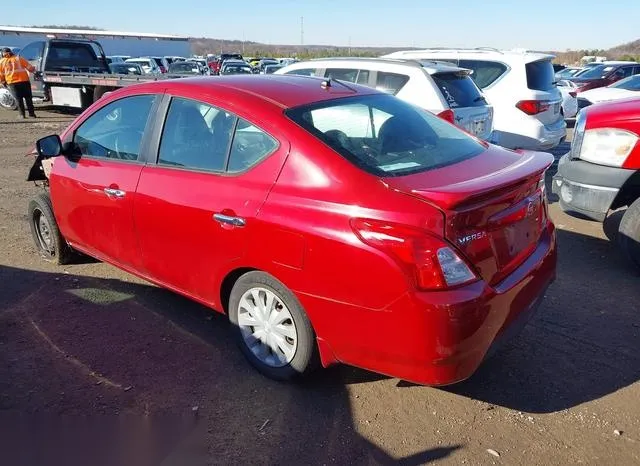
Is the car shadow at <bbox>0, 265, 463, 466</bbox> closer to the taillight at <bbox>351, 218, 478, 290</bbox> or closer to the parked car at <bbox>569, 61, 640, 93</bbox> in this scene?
the taillight at <bbox>351, 218, 478, 290</bbox>

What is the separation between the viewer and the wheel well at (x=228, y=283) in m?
3.27

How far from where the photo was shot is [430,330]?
2582mm

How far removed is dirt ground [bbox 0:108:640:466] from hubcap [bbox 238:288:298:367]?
6.2 inches

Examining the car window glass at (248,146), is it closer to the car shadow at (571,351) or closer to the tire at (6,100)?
the car shadow at (571,351)

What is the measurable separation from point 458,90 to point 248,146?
187 inches

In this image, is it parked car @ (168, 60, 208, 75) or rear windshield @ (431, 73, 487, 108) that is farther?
parked car @ (168, 60, 208, 75)

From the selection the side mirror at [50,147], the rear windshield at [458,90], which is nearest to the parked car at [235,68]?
the rear windshield at [458,90]

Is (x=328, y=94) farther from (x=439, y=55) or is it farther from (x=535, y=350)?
(x=439, y=55)

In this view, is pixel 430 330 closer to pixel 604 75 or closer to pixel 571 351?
pixel 571 351

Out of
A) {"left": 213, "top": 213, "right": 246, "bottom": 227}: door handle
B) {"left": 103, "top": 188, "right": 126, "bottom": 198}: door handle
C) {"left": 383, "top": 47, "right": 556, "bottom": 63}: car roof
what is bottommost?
{"left": 103, "top": 188, "right": 126, "bottom": 198}: door handle

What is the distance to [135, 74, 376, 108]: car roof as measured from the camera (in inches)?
133

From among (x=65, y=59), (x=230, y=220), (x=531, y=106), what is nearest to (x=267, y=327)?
(x=230, y=220)

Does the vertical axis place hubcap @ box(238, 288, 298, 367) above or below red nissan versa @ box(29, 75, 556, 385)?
below

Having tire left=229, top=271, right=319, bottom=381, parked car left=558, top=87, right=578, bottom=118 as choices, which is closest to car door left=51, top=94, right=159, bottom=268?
tire left=229, top=271, right=319, bottom=381
